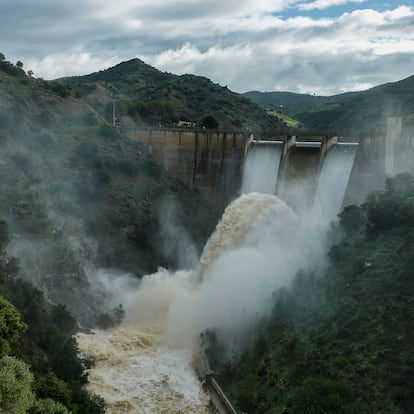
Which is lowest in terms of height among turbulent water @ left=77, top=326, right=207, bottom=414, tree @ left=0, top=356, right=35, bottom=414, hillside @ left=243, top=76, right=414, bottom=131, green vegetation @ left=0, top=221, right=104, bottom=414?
turbulent water @ left=77, top=326, right=207, bottom=414

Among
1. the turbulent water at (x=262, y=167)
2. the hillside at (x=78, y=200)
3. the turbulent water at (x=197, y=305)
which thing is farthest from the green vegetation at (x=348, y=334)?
the turbulent water at (x=262, y=167)

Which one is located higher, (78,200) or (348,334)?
(348,334)

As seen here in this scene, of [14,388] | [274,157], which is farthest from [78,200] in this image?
[14,388]

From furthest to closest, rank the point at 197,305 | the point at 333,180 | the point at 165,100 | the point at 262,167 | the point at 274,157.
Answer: the point at 165,100, the point at 262,167, the point at 274,157, the point at 333,180, the point at 197,305

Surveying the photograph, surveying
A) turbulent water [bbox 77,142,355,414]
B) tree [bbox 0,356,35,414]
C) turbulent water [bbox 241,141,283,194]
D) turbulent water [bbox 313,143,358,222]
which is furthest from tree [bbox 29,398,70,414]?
turbulent water [bbox 241,141,283,194]

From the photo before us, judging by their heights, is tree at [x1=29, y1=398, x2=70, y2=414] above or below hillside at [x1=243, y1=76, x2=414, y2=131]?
below

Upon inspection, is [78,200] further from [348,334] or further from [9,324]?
[348,334]

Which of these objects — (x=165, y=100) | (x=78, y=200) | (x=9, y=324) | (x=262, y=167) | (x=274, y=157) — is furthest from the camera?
(x=165, y=100)

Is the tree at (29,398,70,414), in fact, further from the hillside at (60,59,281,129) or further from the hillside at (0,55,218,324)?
the hillside at (60,59,281,129)
